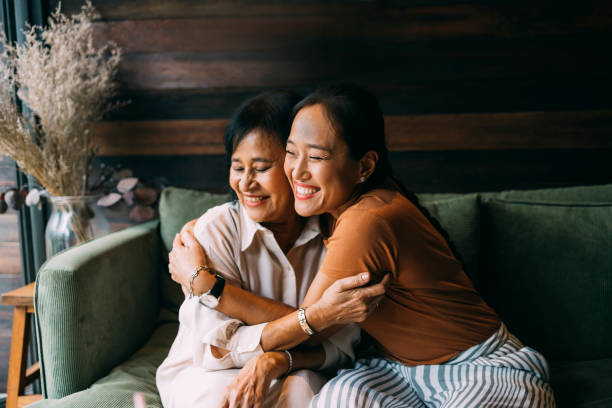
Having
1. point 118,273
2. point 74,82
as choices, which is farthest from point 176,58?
point 118,273

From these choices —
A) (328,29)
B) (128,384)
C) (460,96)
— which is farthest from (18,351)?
(460,96)

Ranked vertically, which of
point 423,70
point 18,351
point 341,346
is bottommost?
point 18,351

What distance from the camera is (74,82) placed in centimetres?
193

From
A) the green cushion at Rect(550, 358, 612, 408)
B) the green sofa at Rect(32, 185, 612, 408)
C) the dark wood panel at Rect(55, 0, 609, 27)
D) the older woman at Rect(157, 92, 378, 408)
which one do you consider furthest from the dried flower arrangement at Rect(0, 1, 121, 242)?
the green cushion at Rect(550, 358, 612, 408)

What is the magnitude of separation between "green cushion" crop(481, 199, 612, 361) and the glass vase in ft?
5.35

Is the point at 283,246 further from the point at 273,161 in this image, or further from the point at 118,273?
the point at 118,273

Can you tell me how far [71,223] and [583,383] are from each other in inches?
77.3

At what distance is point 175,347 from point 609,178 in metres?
2.06

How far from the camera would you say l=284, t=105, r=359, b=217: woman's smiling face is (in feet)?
3.72

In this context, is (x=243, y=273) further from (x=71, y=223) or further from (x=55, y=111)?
(x=55, y=111)

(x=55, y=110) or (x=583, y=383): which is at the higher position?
(x=55, y=110)

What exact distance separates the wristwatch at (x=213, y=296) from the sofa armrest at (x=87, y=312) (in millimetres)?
435

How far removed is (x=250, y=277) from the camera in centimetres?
136

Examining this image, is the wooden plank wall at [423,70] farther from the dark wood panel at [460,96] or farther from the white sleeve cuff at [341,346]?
the white sleeve cuff at [341,346]
